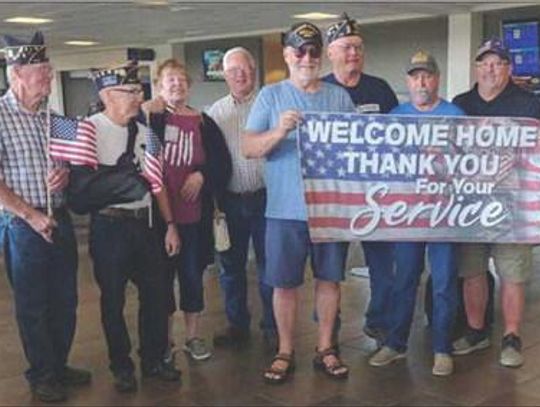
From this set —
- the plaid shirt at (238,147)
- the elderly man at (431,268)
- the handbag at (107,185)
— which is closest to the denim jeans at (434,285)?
the elderly man at (431,268)

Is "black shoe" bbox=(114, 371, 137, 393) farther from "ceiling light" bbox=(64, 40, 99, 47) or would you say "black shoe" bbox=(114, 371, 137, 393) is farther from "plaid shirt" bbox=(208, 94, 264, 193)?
"ceiling light" bbox=(64, 40, 99, 47)

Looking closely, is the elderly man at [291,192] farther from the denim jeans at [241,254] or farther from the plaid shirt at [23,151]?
the plaid shirt at [23,151]

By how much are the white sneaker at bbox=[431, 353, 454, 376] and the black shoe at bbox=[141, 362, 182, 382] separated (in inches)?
48.1

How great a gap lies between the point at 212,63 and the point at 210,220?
1069 cm

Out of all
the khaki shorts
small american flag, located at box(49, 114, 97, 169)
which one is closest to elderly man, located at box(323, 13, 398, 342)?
the khaki shorts

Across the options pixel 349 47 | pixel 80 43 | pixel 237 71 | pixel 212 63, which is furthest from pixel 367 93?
pixel 80 43

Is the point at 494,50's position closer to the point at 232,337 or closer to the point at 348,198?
the point at 348,198

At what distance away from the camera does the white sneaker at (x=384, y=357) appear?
12.8 ft

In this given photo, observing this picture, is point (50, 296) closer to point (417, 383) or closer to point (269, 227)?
point (269, 227)

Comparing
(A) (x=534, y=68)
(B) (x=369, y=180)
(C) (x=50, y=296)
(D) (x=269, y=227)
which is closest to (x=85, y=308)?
(C) (x=50, y=296)

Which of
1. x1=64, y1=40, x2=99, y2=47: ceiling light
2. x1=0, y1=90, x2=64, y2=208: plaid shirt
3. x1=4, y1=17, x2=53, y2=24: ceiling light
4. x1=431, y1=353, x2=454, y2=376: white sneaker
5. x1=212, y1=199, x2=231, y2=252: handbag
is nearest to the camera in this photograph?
x1=0, y1=90, x2=64, y2=208: plaid shirt

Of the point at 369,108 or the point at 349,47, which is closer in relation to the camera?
the point at 349,47

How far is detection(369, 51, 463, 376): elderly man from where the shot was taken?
3629 mm

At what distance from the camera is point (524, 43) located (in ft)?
33.8
